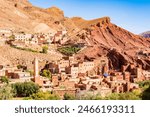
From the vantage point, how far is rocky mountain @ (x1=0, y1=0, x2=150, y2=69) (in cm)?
2594

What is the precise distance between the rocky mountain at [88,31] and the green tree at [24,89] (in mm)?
10462

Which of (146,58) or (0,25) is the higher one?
(0,25)

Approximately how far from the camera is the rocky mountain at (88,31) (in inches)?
1021

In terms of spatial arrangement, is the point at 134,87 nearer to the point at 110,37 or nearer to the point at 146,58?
the point at 146,58

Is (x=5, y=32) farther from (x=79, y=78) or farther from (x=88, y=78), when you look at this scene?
(x=88, y=78)

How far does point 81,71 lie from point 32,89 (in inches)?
237

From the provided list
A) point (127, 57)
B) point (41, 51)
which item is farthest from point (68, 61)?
point (127, 57)

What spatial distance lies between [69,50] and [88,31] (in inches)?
246

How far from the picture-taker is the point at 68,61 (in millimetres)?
20953

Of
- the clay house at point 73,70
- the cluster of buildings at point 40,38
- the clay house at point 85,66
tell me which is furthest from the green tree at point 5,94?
the cluster of buildings at point 40,38

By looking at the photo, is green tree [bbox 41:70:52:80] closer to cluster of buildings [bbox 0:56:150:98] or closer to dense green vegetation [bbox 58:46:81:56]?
cluster of buildings [bbox 0:56:150:98]

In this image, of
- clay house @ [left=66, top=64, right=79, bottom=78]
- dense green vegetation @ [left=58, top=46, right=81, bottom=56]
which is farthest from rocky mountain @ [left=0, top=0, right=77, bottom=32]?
clay house @ [left=66, top=64, right=79, bottom=78]

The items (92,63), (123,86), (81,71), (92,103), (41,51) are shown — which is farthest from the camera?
(41,51)

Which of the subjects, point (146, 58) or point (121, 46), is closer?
point (146, 58)
